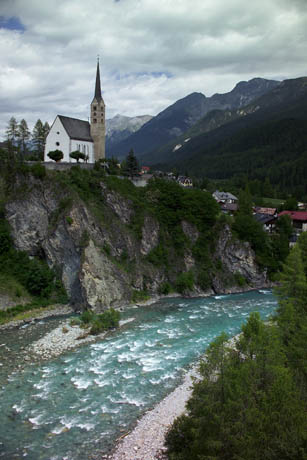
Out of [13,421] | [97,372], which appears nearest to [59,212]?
[97,372]

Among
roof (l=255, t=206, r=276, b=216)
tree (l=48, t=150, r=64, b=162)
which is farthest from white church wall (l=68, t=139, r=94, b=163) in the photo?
roof (l=255, t=206, r=276, b=216)

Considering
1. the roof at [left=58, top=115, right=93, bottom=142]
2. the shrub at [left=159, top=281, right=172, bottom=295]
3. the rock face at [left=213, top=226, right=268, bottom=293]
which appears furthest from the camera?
the roof at [left=58, top=115, right=93, bottom=142]

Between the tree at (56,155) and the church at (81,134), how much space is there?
3.14 metres

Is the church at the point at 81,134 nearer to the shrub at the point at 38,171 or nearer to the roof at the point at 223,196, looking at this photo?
the shrub at the point at 38,171

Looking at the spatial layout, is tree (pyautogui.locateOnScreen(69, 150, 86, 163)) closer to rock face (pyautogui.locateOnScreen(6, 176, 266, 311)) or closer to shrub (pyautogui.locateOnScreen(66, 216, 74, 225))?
rock face (pyautogui.locateOnScreen(6, 176, 266, 311))

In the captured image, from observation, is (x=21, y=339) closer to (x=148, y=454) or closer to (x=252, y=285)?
(x=148, y=454)

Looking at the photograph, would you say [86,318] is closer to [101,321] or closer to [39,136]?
[101,321]

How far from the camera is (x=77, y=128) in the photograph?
6325cm

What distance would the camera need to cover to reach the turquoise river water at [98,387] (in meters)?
19.4

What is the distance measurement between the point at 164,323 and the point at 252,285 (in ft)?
70.6

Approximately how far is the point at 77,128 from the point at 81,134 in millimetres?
1214

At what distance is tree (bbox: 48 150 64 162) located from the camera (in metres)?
57.0

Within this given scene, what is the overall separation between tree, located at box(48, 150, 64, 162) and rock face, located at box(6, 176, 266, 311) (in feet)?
35.2

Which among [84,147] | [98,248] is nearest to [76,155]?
[84,147]
